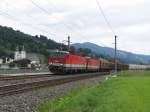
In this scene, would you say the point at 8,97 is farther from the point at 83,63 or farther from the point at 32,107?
the point at 83,63

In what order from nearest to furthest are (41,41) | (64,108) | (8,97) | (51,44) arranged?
(64,108), (8,97), (51,44), (41,41)

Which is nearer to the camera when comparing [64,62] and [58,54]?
[64,62]

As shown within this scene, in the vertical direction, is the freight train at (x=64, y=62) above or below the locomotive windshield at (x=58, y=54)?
below

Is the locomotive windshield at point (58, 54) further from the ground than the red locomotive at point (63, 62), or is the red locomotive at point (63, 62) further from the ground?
the locomotive windshield at point (58, 54)

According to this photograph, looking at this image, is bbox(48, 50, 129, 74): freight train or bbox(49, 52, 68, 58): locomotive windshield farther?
bbox(49, 52, 68, 58): locomotive windshield

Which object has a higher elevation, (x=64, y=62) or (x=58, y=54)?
(x=58, y=54)

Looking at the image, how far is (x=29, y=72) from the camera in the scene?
200 ft

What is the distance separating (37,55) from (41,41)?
8033mm

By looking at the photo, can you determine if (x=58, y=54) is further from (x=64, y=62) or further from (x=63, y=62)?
(x=64, y=62)

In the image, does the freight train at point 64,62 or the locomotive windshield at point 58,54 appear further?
A: the locomotive windshield at point 58,54

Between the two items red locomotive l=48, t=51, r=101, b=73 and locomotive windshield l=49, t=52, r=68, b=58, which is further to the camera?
locomotive windshield l=49, t=52, r=68, b=58

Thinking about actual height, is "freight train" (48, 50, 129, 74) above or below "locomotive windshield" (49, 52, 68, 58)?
below

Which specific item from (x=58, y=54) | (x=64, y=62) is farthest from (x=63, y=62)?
(x=58, y=54)

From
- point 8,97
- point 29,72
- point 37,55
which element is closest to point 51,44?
point 37,55
